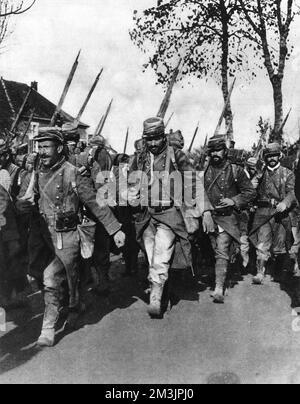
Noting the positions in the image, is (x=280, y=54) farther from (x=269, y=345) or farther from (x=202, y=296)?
(x=269, y=345)

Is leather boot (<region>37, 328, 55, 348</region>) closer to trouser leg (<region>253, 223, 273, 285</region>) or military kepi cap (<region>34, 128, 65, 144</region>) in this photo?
military kepi cap (<region>34, 128, 65, 144</region>)

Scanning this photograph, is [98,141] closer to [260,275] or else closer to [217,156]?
[217,156]

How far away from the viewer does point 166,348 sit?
5234mm

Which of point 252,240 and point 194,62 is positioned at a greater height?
point 194,62

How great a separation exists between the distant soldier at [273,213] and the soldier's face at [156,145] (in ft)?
8.16

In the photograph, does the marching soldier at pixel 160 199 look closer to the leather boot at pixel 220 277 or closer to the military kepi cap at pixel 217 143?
the leather boot at pixel 220 277

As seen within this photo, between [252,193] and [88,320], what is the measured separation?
290 centimetres

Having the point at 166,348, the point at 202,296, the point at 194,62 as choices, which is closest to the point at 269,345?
the point at 166,348

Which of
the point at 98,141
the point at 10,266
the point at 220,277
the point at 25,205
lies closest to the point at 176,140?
the point at 98,141

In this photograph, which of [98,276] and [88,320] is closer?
[88,320]

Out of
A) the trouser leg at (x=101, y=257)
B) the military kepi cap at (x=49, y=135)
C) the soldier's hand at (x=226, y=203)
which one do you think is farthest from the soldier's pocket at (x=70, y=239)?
the soldier's hand at (x=226, y=203)

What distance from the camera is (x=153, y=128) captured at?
646cm

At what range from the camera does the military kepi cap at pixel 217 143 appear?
7402 mm

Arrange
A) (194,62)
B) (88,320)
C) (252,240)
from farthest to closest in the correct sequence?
(194,62)
(252,240)
(88,320)
